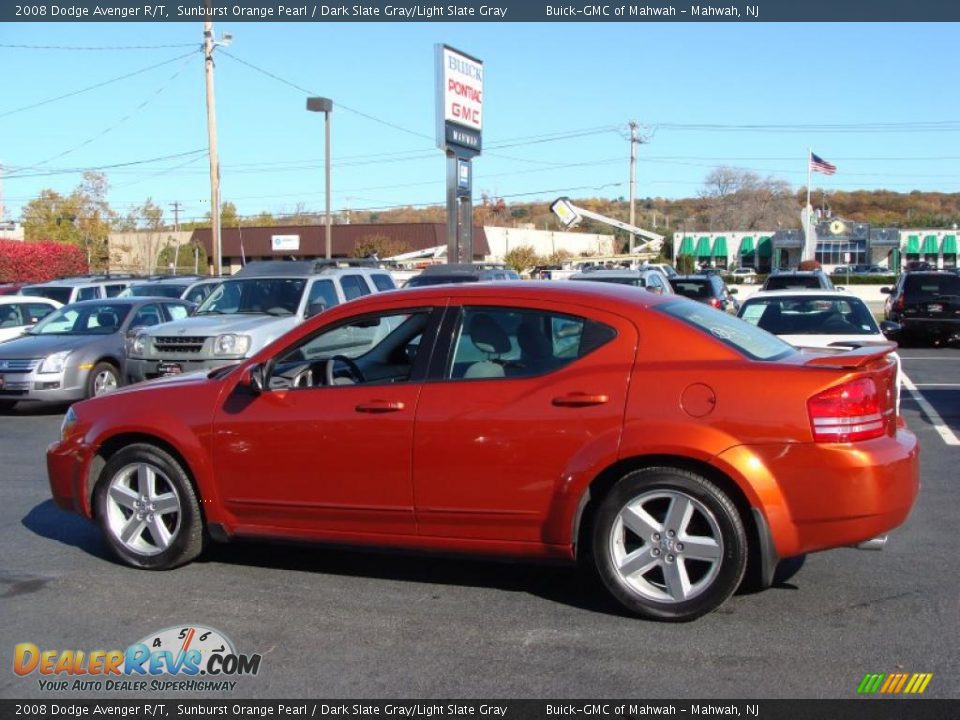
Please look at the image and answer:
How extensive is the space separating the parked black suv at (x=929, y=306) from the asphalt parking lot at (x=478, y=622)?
52.6 feet

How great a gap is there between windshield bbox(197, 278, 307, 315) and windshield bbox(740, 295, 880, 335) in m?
5.78

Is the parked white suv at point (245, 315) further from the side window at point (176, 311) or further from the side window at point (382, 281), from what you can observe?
the side window at point (176, 311)

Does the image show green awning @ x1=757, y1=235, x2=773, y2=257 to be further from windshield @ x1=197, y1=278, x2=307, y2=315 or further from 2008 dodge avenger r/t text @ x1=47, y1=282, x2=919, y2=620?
2008 dodge avenger r/t text @ x1=47, y1=282, x2=919, y2=620

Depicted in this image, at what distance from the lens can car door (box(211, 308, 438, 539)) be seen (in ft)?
17.6

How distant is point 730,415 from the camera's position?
4.84 metres

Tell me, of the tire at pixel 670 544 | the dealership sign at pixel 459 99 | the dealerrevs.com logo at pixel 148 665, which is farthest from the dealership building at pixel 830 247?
the dealerrevs.com logo at pixel 148 665

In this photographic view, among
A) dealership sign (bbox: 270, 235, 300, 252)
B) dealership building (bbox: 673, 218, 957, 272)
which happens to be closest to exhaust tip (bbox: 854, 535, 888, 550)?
dealership sign (bbox: 270, 235, 300, 252)

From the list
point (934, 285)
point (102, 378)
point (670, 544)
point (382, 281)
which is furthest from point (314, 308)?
point (934, 285)

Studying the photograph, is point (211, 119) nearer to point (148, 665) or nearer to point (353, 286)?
point (353, 286)

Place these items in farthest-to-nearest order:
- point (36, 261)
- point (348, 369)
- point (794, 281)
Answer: point (36, 261), point (794, 281), point (348, 369)

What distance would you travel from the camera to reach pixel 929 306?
70.4ft

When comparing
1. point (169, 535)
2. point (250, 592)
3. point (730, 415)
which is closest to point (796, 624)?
point (730, 415)

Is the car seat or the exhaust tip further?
the car seat

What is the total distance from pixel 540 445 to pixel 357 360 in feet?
5.65
